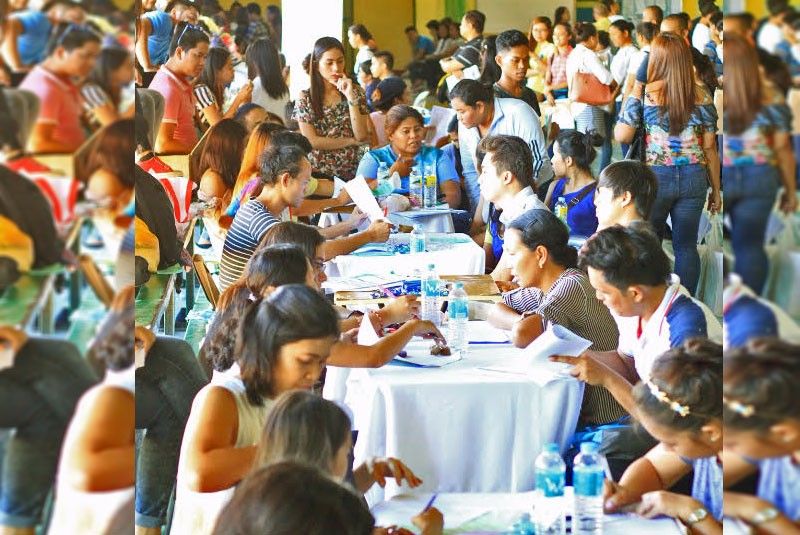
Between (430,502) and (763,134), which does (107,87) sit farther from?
(430,502)

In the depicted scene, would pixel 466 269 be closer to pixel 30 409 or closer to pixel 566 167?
pixel 566 167

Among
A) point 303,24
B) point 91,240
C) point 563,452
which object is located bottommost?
point 563,452

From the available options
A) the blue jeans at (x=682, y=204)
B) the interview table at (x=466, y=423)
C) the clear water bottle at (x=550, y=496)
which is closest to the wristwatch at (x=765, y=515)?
the clear water bottle at (x=550, y=496)

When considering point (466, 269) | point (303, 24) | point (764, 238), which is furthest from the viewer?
point (303, 24)

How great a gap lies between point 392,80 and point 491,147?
3535 mm

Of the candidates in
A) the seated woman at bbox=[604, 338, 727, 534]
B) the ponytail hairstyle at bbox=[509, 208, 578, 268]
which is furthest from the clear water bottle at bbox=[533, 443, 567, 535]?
the ponytail hairstyle at bbox=[509, 208, 578, 268]

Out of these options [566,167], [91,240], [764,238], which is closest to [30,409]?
[91,240]

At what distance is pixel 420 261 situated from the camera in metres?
5.60

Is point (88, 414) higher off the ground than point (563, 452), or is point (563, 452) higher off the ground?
point (88, 414)

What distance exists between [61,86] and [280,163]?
387cm

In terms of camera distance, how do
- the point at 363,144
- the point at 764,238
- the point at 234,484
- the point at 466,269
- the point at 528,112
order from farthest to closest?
the point at 363,144, the point at 528,112, the point at 466,269, the point at 234,484, the point at 764,238

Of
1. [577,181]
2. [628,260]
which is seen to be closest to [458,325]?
[628,260]

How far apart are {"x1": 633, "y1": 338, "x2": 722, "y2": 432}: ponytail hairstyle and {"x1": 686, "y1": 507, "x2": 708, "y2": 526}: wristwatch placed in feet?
0.68

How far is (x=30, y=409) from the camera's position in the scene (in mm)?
1506
